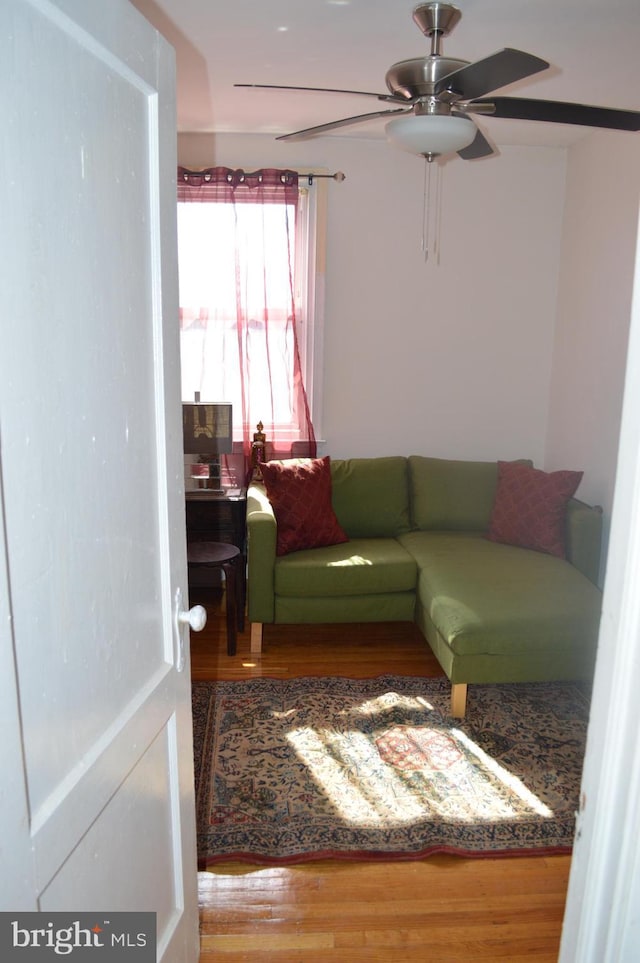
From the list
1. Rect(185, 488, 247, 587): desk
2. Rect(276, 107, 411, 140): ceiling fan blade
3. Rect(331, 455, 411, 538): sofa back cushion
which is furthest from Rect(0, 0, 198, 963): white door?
Rect(331, 455, 411, 538): sofa back cushion

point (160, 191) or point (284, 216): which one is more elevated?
point (284, 216)

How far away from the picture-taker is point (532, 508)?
12.0 feet

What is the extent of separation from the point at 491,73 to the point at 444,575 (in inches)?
79.8

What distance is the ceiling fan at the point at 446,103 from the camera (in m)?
2.08

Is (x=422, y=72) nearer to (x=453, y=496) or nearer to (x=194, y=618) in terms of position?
(x=194, y=618)

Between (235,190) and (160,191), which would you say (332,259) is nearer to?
(235,190)

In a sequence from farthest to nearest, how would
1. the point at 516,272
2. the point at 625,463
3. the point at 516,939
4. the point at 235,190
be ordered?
1. the point at 516,272
2. the point at 235,190
3. the point at 516,939
4. the point at 625,463

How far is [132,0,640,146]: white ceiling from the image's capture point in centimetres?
236

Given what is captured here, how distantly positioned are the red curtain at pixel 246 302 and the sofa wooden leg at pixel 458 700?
1730 millimetres

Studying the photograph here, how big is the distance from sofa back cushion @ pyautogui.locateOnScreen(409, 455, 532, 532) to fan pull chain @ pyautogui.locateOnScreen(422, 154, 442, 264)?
1.24 metres

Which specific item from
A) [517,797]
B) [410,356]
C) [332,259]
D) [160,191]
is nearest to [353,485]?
[410,356]

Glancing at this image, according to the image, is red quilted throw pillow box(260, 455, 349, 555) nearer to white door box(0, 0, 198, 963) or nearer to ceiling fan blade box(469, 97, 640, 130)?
ceiling fan blade box(469, 97, 640, 130)

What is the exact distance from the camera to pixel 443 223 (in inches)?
163

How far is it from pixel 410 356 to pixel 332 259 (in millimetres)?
718
